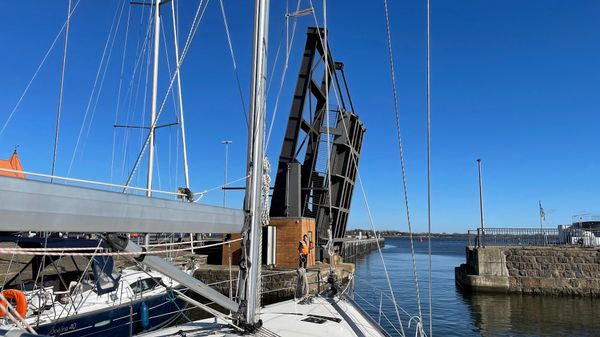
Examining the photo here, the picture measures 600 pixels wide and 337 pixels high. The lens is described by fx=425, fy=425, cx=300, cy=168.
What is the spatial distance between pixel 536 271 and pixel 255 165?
742 inches

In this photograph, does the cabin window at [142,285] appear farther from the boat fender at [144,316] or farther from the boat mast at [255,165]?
the boat mast at [255,165]

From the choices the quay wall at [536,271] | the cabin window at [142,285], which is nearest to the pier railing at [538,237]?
the quay wall at [536,271]

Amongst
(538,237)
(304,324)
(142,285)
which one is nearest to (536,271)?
(538,237)

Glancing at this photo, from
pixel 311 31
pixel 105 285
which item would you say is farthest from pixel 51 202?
pixel 311 31

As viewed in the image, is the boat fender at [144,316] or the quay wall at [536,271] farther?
the quay wall at [536,271]

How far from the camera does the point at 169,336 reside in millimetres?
4664

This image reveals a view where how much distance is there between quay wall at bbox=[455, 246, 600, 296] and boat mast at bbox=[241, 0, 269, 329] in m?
17.4

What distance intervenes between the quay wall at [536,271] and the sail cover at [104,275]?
52.4 ft

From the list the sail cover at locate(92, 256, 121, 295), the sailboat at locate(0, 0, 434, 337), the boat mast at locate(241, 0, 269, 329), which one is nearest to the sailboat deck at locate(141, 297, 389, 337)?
the sailboat at locate(0, 0, 434, 337)

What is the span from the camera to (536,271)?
19.2 metres

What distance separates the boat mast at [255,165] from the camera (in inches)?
178

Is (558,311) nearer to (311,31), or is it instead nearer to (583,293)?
(583,293)

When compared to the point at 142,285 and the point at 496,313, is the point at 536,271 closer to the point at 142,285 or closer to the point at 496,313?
the point at 496,313

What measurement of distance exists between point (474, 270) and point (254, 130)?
18088 mm
